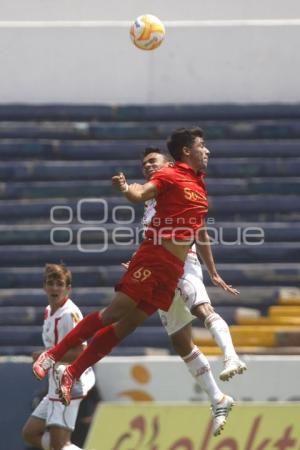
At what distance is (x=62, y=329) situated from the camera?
919cm

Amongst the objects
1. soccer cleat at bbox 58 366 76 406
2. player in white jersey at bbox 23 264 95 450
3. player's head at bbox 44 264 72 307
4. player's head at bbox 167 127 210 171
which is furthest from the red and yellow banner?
player's head at bbox 167 127 210 171

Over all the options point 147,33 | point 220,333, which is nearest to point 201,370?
point 220,333

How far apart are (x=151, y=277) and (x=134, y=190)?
0.70 m

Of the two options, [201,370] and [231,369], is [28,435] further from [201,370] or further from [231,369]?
[231,369]

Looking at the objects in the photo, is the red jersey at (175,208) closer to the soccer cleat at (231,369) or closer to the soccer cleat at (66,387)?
the soccer cleat at (231,369)

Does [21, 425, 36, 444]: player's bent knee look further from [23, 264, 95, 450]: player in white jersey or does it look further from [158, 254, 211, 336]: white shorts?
[158, 254, 211, 336]: white shorts

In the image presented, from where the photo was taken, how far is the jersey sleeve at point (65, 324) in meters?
9.18

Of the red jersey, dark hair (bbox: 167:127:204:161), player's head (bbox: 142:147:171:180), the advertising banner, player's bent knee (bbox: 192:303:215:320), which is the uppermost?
dark hair (bbox: 167:127:204:161)

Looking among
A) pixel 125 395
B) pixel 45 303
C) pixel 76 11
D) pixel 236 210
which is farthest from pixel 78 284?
pixel 76 11

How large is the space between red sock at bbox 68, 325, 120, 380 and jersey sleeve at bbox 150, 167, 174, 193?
3.03 ft

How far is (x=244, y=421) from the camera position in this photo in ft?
31.4

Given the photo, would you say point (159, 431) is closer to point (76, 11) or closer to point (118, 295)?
point (118, 295)

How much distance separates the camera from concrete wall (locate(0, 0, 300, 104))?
14.1 meters

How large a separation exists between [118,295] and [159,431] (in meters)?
1.77
